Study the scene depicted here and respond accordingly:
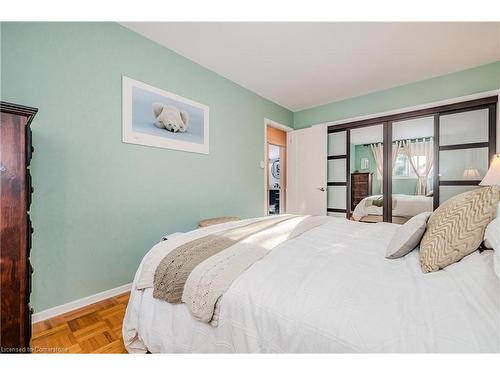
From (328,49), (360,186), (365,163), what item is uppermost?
(328,49)

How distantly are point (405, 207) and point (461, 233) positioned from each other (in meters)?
2.92

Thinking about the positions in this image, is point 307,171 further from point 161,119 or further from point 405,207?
point 161,119

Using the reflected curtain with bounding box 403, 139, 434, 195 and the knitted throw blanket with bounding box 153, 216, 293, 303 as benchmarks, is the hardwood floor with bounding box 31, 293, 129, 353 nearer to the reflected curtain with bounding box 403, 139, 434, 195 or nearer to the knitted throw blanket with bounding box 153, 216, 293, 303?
the knitted throw blanket with bounding box 153, 216, 293, 303

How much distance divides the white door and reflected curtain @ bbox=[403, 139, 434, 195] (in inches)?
50.0

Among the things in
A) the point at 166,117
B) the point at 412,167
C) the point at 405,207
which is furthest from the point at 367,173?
the point at 166,117

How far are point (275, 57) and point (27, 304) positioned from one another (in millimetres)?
2924

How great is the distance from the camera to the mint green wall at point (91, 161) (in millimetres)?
1695

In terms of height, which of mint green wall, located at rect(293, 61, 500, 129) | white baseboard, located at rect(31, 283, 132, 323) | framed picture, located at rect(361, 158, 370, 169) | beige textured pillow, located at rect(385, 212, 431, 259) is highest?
mint green wall, located at rect(293, 61, 500, 129)

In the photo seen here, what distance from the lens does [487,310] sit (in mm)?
661

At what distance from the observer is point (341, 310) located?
72 cm

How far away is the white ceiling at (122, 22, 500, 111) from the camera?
2.20 m

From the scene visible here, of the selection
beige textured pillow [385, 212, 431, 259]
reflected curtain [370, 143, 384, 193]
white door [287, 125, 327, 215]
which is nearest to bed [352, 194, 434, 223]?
reflected curtain [370, 143, 384, 193]

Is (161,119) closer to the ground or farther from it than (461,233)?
farther from it

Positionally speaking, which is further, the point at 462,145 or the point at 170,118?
the point at 462,145
